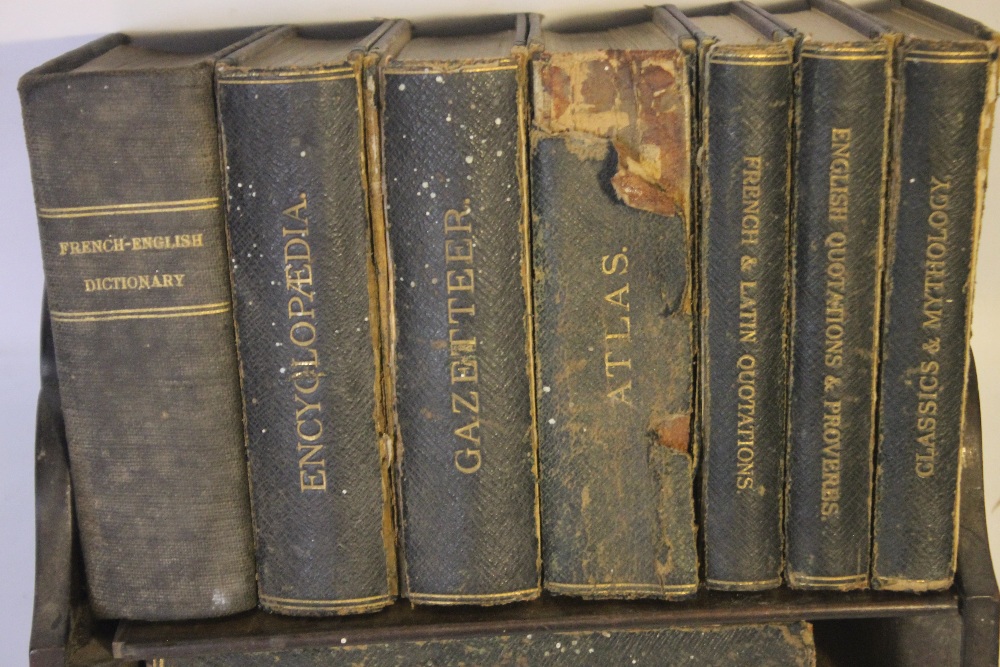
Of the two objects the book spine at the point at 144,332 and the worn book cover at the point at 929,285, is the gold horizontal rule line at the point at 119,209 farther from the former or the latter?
the worn book cover at the point at 929,285

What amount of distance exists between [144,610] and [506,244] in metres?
0.43

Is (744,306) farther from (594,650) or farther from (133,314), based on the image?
(133,314)

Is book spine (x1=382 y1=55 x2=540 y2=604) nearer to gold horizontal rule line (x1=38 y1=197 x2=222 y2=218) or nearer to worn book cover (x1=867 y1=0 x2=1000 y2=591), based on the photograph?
gold horizontal rule line (x1=38 y1=197 x2=222 y2=218)

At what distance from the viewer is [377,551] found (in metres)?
0.82

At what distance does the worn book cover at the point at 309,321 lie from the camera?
0.74 meters

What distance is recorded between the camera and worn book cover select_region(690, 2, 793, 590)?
0.74m

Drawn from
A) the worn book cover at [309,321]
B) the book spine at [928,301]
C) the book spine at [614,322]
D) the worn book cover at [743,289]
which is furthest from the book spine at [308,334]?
the book spine at [928,301]

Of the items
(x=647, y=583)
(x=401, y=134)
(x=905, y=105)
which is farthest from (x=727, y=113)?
(x=647, y=583)

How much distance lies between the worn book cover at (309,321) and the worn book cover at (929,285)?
40cm

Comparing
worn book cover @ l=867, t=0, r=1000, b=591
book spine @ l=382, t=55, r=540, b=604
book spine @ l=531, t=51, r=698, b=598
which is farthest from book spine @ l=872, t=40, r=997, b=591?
book spine @ l=382, t=55, r=540, b=604

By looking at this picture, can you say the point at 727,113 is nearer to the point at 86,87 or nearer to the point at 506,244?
the point at 506,244

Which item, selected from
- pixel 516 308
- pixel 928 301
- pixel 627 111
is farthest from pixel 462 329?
pixel 928 301

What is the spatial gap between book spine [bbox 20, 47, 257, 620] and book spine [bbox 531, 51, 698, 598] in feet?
0.84

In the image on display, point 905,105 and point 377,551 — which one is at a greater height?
point 905,105
